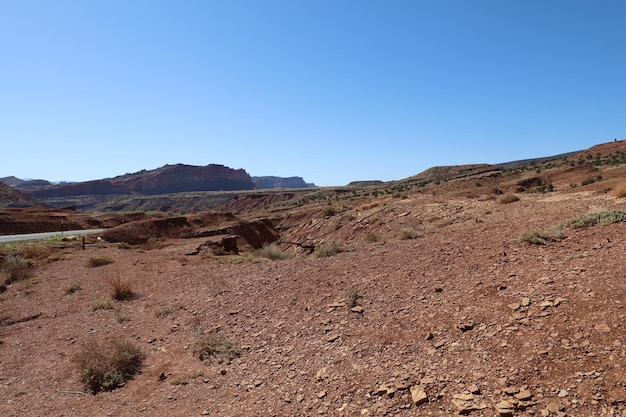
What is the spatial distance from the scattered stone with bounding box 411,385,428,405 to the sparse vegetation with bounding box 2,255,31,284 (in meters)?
15.8

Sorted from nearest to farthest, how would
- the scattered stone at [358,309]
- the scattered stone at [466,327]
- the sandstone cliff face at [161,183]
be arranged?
1. the scattered stone at [466,327]
2. the scattered stone at [358,309]
3. the sandstone cliff face at [161,183]

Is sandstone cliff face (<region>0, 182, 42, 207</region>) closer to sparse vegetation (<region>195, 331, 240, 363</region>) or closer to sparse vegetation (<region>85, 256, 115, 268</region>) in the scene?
sparse vegetation (<region>85, 256, 115, 268</region>)

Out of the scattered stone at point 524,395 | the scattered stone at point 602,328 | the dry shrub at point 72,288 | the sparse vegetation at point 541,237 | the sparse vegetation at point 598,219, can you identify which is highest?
the sparse vegetation at point 598,219

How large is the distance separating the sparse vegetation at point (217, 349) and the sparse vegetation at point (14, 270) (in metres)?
11.6

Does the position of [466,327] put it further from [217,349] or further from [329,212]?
[329,212]

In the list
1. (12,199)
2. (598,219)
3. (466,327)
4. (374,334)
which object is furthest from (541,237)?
(12,199)

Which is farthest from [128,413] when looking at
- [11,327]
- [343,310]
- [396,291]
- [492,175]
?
[492,175]

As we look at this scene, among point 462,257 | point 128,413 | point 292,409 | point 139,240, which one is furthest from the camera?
point 139,240

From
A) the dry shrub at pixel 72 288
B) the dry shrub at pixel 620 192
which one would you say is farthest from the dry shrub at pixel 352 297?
the dry shrub at pixel 620 192

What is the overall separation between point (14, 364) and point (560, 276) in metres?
9.80

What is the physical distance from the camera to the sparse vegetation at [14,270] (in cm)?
1431

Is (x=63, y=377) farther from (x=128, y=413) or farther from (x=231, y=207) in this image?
(x=231, y=207)

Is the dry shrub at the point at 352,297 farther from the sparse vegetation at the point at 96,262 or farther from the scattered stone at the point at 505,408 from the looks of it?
the sparse vegetation at the point at 96,262

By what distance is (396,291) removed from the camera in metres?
7.34
